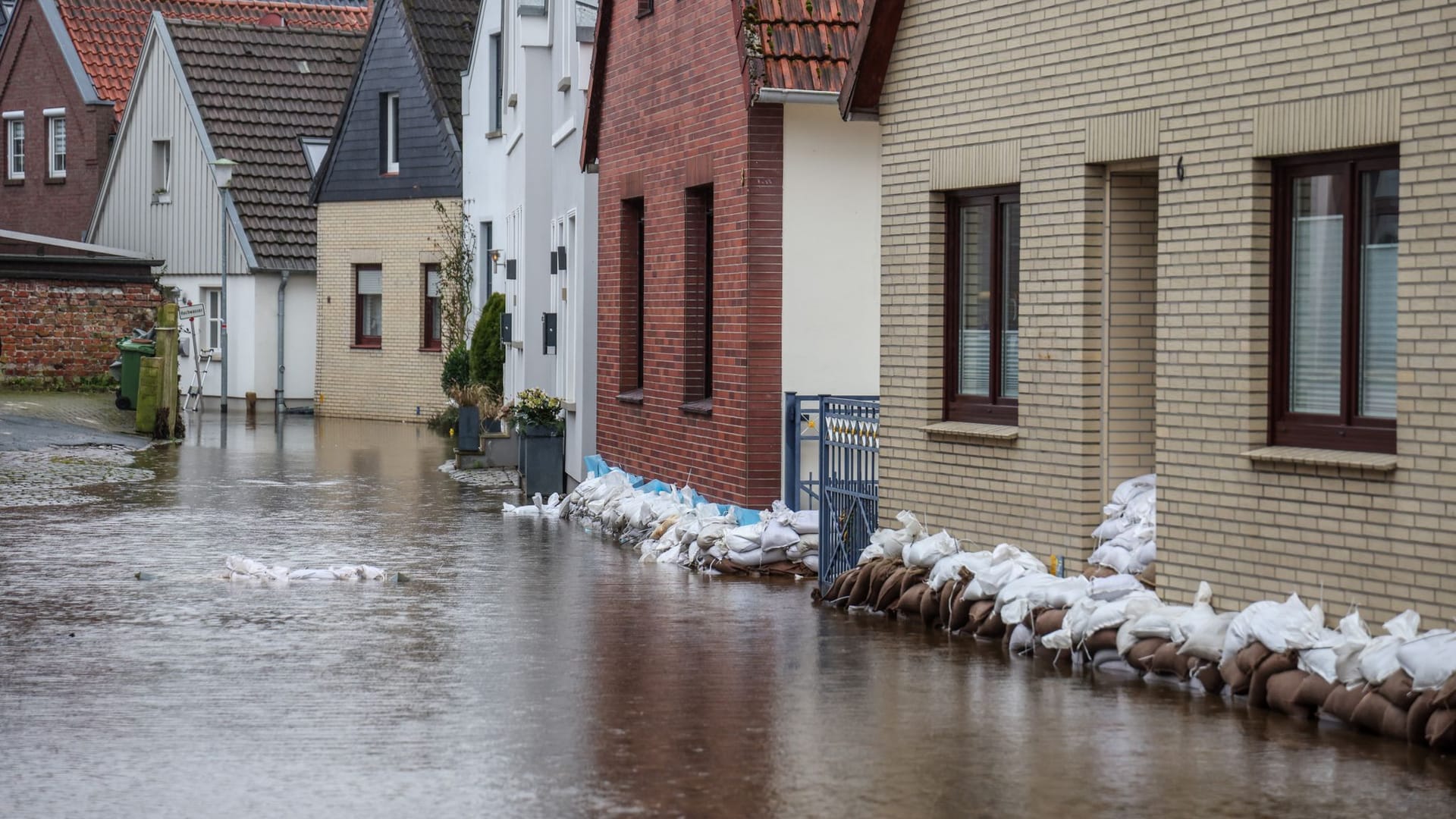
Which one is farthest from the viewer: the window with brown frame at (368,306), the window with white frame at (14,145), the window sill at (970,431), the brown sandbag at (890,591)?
the window with white frame at (14,145)

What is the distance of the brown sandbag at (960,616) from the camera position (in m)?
11.8

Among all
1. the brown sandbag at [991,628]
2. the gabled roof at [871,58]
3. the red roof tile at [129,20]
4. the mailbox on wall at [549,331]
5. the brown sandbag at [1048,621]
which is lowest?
the brown sandbag at [991,628]

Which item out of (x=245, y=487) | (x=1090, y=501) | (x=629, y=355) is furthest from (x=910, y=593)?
(x=245, y=487)

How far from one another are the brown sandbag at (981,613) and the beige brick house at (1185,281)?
48 cm

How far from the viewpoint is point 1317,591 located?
946 cm

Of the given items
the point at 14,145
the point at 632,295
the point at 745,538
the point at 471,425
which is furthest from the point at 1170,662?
the point at 14,145

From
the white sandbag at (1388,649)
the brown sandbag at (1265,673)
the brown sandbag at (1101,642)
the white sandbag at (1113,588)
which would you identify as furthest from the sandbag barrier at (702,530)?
the white sandbag at (1388,649)

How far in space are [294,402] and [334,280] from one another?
10.9 ft

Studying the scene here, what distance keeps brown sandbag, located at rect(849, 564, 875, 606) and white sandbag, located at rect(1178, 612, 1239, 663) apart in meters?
3.41

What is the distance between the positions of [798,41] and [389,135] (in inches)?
959

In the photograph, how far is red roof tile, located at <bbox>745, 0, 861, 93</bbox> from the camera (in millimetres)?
15367

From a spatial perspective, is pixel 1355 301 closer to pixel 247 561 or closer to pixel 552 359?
pixel 247 561

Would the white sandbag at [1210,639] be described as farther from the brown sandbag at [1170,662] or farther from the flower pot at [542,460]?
the flower pot at [542,460]

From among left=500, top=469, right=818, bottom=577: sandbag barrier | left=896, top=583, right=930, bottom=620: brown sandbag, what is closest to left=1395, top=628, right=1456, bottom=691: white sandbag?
left=896, top=583, right=930, bottom=620: brown sandbag
